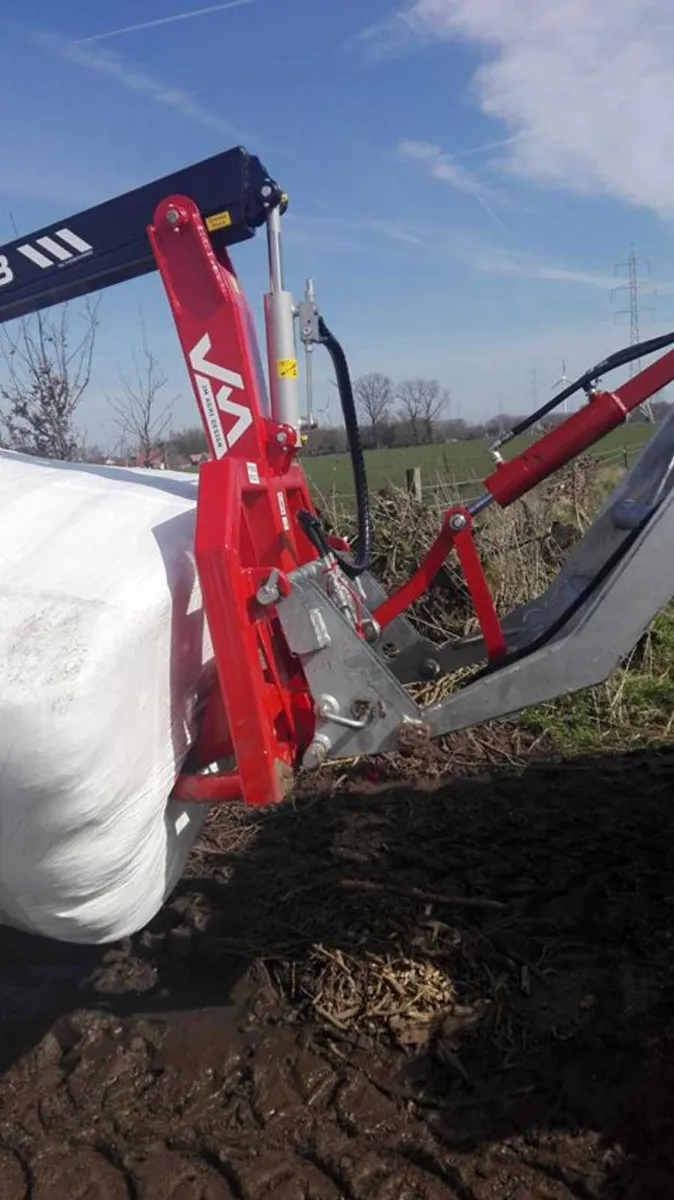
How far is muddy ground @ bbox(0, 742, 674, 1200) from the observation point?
2738 millimetres

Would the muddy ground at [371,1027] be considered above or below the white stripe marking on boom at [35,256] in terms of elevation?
below

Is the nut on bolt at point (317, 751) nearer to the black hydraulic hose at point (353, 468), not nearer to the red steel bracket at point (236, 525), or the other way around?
the red steel bracket at point (236, 525)

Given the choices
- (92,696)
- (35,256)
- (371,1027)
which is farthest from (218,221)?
(371,1027)

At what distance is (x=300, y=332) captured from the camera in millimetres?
Result: 3250

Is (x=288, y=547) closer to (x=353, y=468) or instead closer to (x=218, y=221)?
(x=353, y=468)

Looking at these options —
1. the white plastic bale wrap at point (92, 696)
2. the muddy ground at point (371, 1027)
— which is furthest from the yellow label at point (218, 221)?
the muddy ground at point (371, 1027)

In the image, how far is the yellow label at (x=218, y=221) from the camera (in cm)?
306

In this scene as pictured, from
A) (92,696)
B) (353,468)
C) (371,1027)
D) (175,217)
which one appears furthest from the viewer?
(353,468)

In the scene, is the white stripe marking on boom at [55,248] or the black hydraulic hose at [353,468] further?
the white stripe marking on boom at [55,248]

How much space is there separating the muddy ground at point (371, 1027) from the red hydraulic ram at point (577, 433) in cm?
91

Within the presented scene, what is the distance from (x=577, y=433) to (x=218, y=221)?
50.2 inches

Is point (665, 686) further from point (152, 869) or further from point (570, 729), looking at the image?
point (152, 869)

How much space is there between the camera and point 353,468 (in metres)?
3.86

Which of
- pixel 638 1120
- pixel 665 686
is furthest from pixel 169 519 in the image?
pixel 665 686
